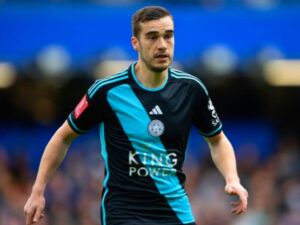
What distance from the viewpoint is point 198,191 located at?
14328 millimetres

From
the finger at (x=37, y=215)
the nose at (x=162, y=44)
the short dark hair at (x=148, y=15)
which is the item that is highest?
the short dark hair at (x=148, y=15)

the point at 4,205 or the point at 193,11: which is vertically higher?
the point at 193,11

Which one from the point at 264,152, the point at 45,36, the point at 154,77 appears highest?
the point at 154,77

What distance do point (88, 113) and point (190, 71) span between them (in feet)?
30.9

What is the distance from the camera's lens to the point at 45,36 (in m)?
16.1

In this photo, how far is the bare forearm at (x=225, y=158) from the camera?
7.57 m

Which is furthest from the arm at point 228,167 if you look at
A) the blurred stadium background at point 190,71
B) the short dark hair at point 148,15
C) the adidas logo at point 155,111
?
the blurred stadium background at point 190,71

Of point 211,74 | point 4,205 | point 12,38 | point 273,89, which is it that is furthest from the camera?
point 273,89

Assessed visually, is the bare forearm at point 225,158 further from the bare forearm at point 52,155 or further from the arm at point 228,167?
the bare forearm at point 52,155

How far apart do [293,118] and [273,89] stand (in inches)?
30.9

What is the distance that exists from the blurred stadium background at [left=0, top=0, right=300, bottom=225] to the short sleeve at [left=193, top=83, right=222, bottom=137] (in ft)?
17.0

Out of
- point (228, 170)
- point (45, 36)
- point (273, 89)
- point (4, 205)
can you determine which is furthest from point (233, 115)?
point (228, 170)

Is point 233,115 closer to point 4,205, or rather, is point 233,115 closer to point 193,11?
point 193,11

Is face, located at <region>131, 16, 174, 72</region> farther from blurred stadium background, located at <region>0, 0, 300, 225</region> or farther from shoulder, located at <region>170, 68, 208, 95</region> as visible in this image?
blurred stadium background, located at <region>0, 0, 300, 225</region>
